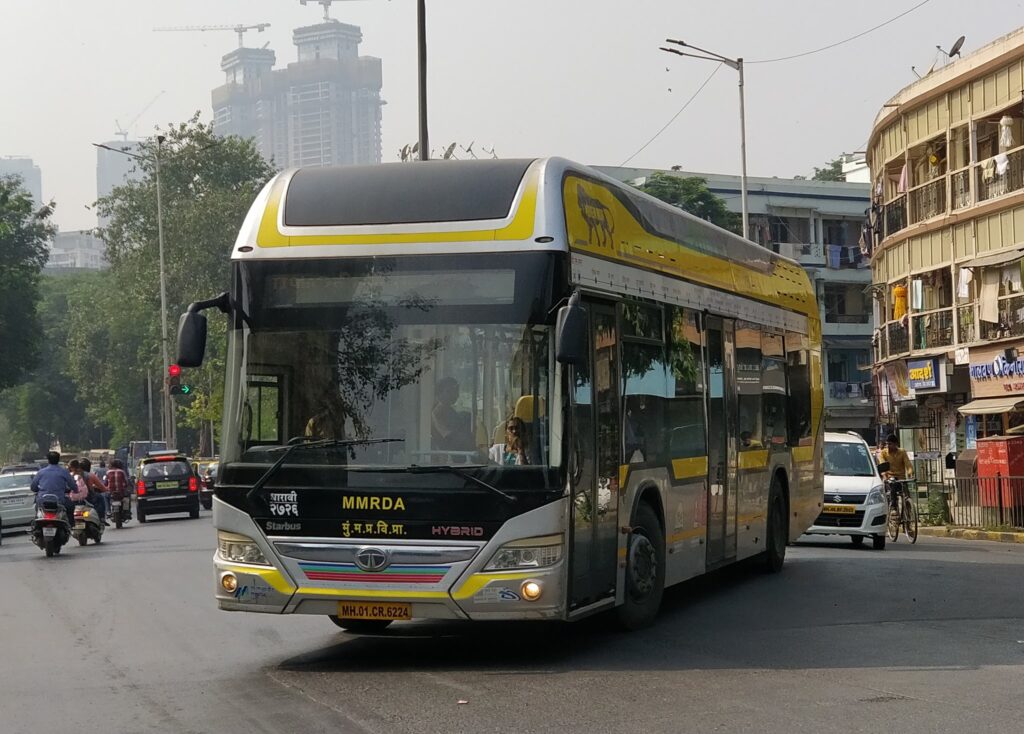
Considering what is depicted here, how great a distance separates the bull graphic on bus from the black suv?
31.2 m

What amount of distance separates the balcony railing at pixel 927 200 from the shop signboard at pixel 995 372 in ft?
13.3

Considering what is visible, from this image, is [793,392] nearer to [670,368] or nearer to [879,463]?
[670,368]

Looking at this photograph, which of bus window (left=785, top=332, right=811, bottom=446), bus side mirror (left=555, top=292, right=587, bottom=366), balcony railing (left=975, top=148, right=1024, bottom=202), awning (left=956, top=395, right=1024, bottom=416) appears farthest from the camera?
balcony railing (left=975, top=148, right=1024, bottom=202)

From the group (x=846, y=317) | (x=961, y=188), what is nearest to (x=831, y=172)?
(x=846, y=317)

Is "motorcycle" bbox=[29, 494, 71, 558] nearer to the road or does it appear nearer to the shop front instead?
the road

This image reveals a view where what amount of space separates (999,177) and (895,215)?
6.81 meters

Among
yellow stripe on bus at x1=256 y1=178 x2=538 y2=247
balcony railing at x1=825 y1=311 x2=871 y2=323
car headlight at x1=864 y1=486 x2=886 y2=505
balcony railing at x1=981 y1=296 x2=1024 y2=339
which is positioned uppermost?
balcony railing at x1=825 y1=311 x2=871 y2=323

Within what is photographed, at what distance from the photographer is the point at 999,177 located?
115ft

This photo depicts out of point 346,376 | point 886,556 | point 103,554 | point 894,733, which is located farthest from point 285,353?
point 103,554

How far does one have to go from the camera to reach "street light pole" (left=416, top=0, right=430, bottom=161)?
26.2 meters

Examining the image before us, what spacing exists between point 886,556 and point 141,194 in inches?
2957

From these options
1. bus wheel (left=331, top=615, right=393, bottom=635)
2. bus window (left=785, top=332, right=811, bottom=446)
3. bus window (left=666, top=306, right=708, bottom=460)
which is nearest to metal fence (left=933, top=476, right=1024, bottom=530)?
bus window (left=785, top=332, right=811, bottom=446)

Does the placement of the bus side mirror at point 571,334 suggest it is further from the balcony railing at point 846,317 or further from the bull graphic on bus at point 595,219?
the balcony railing at point 846,317

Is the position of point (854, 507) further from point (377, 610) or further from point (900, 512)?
point (377, 610)
